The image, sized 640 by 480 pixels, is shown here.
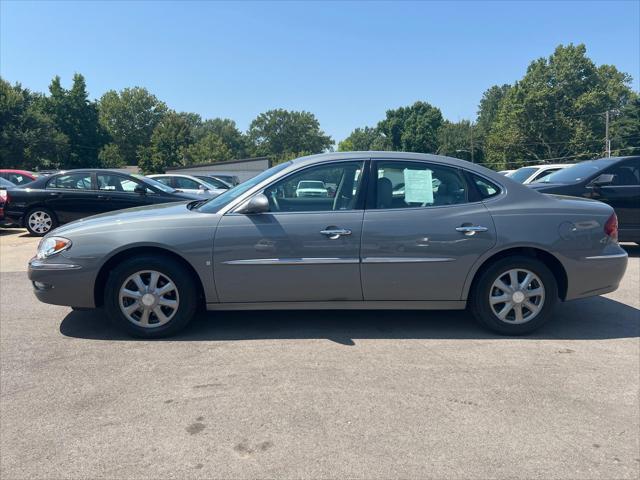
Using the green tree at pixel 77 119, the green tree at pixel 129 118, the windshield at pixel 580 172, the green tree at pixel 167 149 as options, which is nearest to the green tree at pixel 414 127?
the green tree at pixel 167 149

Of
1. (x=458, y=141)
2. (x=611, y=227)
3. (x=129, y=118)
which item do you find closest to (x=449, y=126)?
(x=458, y=141)

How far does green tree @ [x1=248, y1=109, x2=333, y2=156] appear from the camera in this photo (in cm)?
11088

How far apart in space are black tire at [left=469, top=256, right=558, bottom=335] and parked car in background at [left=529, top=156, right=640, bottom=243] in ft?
13.7

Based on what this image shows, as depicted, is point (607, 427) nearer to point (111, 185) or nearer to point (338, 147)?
point (111, 185)

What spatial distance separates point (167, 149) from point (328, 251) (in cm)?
7187

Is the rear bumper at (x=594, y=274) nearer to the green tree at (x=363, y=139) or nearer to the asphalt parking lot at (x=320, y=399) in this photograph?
the asphalt parking lot at (x=320, y=399)

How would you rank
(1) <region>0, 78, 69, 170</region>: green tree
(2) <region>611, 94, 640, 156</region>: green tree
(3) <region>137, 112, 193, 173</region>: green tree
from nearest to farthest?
(1) <region>0, 78, 69, 170</region>: green tree, (2) <region>611, 94, 640, 156</region>: green tree, (3) <region>137, 112, 193, 173</region>: green tree

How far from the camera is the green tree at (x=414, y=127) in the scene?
9400 cm

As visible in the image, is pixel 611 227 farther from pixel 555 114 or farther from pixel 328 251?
pixel 555 114

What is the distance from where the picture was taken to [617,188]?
8109 millimetres

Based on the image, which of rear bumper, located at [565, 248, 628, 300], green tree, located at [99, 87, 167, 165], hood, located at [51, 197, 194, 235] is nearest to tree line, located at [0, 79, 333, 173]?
green tree, located at [99, 87, 167, 165]

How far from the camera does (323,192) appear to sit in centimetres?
456

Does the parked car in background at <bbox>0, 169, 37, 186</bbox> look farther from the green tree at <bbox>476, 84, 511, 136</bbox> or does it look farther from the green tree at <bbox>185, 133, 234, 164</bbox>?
the green tree at <bbox>476, 84, 511, 136</bbox>

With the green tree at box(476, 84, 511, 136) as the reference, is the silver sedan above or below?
below
